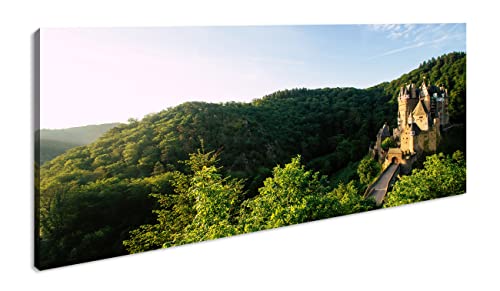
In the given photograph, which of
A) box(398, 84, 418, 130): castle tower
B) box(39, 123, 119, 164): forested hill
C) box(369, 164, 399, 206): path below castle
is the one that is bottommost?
box(369, 164, 399, 206): path below castle

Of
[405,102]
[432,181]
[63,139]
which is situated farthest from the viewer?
[432,181]

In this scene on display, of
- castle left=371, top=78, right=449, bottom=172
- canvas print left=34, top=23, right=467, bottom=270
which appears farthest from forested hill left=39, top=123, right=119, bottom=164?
castle left=371, top=78, right=449, bottom=172

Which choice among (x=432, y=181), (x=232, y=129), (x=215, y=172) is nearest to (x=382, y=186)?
(x=432, y=181)

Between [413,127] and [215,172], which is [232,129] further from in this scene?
[413,127]

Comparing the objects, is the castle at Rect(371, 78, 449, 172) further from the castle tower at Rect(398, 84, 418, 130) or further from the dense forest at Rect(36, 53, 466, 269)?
the dense forest at Rect(36, 53, 466, 269)

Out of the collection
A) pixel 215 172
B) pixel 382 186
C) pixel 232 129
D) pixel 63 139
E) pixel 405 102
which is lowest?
pixel 382 186

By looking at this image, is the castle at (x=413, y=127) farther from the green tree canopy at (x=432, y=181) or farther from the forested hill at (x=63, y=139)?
A: the forested hill at (x=63, y=139)
